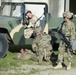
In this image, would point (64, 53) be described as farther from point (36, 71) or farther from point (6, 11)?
point (6, 11)

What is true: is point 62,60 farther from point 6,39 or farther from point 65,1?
point 65,1

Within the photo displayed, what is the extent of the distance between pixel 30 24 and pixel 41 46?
3.11 feet

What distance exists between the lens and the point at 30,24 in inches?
394

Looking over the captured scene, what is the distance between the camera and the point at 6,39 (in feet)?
31.9

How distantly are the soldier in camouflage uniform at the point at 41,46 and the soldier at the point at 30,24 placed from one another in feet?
1.74

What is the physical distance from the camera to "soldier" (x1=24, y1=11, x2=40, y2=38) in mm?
9883

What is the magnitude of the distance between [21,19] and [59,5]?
776cm

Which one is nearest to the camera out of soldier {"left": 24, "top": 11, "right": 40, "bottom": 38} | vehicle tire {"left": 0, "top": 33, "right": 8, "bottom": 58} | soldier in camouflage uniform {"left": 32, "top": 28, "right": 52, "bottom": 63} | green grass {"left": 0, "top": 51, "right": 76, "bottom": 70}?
green grass {"left": 0, "top": 51, "right": 76, "bottom": 70}

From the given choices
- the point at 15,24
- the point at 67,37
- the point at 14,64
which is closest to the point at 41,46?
the point at 14,64

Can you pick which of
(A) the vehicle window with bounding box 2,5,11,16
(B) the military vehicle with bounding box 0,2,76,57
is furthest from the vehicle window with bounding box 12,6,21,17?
(A) the vehicle window with bounding box 2,5,11,16

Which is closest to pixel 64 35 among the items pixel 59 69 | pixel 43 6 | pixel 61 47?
pixel 61 47

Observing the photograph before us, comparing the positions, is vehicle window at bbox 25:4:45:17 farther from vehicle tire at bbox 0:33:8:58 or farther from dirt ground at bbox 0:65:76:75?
dirt ground at bbox 0:65:76:75

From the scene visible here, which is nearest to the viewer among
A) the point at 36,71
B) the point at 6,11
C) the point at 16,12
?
the point at 36,71

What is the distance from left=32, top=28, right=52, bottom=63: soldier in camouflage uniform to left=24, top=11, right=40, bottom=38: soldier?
53 centimetres
